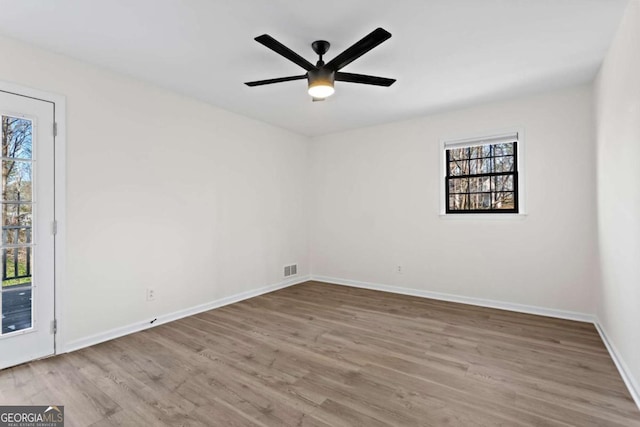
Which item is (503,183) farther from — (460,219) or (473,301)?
(473,301)

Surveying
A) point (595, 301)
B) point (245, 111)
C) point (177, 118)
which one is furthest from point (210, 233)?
point (595, 301)

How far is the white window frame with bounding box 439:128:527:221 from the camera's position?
3.88 metres

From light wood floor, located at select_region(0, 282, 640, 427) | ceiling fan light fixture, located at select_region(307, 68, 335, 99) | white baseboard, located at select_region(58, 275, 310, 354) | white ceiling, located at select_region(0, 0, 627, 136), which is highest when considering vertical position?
white ceiling, located at select_region(0, 0, 627, 136)

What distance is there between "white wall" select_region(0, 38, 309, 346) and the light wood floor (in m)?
0.48

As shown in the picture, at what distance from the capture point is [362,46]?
7.07 ft

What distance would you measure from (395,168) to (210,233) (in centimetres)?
287

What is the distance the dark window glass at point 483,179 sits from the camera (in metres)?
4.08

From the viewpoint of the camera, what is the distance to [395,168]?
487 centimetres

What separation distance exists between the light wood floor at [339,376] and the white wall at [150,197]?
1.57 ft

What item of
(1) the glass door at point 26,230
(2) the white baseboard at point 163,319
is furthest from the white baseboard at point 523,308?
(1) the glass door at point 26,230

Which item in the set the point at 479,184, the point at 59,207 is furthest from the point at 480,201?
the point at 59,207

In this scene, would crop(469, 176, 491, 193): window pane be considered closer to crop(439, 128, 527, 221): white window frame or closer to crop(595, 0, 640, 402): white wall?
crop(439, 128, 527, 221): white window frame

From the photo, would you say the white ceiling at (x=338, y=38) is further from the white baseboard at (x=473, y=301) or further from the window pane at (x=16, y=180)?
the white baseboard at (x=473, y=301)

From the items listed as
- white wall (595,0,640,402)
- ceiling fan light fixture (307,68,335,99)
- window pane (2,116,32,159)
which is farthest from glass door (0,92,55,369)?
white wall (595,0,640,402)
